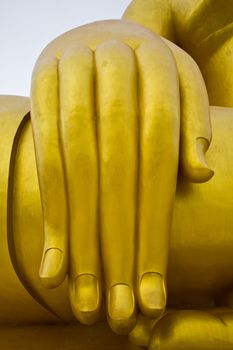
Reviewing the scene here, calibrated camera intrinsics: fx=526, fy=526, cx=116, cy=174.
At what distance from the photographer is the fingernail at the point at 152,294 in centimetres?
105

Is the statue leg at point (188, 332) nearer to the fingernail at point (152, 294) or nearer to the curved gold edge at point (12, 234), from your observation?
the fingernail at point (152, 294)

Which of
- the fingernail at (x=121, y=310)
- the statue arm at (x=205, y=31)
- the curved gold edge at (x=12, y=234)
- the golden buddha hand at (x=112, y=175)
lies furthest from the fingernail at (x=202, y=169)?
the statue arm at (x=205, y=31)

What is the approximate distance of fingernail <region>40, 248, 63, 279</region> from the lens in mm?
1060

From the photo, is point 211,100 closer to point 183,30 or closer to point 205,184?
point 183,30

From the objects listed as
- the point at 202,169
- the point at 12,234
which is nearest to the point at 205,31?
the point at 202,169

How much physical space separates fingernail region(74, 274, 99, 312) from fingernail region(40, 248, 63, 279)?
0.06 metres

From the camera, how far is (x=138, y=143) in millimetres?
1166

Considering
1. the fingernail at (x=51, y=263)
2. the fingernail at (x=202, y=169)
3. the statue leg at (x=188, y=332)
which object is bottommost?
the statue leg at (x=188, y=332)

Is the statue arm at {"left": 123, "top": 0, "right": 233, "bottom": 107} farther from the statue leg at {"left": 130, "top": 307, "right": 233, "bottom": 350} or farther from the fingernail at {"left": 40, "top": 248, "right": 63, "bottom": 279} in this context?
the fingernail at {"left": 40, "top": 248, "right": 63, "bottom": 279}

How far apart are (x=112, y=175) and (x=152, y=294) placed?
0.26m

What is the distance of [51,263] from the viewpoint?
108 cm

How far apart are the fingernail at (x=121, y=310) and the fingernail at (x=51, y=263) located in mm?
129

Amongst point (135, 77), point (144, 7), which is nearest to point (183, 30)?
point (144, 7)

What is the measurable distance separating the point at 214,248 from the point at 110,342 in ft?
1.32
